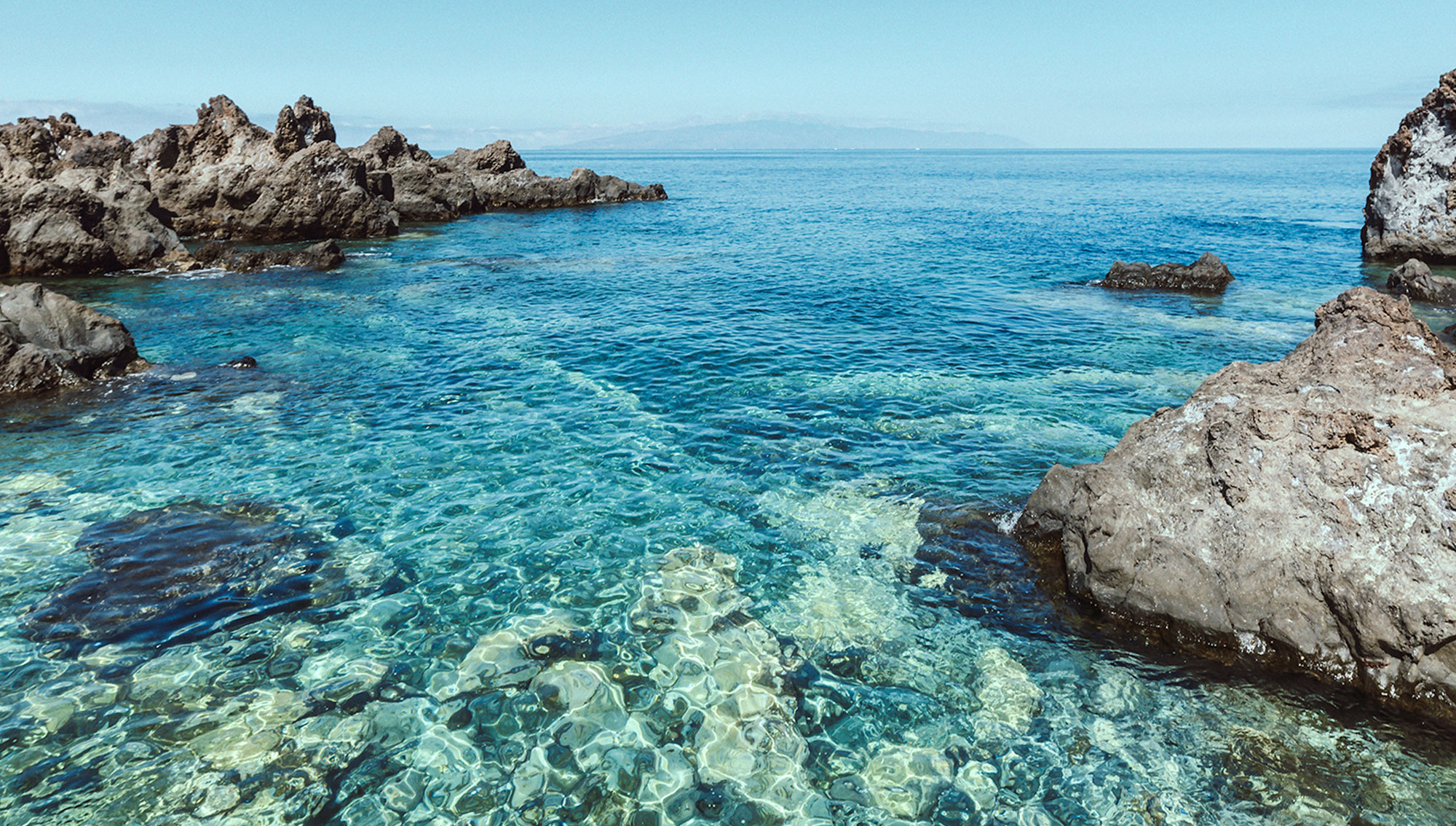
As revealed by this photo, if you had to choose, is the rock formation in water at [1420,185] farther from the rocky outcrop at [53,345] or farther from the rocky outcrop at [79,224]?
the rocky outcrop at [79,224]

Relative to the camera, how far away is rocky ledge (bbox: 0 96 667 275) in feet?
119

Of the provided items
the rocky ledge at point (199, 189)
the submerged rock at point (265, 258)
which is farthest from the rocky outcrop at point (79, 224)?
the submerged rock at point (265, 258)

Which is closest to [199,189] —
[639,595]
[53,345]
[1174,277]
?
[53,345]

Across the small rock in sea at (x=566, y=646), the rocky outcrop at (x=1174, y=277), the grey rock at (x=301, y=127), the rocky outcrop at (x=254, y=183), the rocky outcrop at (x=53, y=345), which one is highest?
the grey rock at (x=301, y=127)

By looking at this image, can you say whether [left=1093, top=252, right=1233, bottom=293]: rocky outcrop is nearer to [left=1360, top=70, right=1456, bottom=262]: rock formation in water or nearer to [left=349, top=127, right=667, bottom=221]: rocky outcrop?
[left=1360, top=70, right=1456, bottom=262]: rock formation in water

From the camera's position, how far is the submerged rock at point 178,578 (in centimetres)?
1080

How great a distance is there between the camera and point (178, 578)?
39.0ft

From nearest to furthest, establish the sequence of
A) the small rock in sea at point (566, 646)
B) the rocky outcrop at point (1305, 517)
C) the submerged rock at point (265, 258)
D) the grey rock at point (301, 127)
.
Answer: the rocky outcrop at point (1305, 517) → the small rock in sea at point (566, 646) → the submerged rock at point (265, 258) → the grey rock at point (301, 127)

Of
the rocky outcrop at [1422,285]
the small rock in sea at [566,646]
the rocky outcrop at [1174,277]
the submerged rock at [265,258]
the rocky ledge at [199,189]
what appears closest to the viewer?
the small rock in sea at [566,646]

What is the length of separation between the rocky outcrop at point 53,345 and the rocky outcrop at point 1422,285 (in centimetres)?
4551

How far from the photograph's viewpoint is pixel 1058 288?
35.7 m

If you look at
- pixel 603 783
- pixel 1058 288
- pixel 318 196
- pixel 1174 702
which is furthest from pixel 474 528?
pixel 318 196

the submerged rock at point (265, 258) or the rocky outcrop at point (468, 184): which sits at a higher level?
the rocky outcrop at point (468, 184)

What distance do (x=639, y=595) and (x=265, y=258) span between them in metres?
37.5
